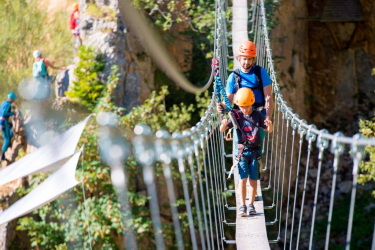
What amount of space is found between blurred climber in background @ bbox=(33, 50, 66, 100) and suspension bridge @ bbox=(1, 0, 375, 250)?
107 centimetres

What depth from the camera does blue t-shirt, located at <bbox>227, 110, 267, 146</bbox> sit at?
10.4 ft

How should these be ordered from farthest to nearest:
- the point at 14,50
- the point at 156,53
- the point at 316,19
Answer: the point at 316,19 → the point at 14,50 → the point at 156,53

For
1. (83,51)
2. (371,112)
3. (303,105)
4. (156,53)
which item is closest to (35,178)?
(83,51)

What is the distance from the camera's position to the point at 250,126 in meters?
3.19

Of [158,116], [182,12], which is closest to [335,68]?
[182,12]

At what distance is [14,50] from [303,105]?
4610mm

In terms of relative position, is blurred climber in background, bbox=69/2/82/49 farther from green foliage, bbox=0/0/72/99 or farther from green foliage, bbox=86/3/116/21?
green foliage, bbox=0/0/72/99

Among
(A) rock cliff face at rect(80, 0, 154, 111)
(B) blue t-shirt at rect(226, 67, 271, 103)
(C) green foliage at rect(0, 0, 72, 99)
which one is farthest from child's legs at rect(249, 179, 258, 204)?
(C) green foliage at rect(0, 0, 72, 99)

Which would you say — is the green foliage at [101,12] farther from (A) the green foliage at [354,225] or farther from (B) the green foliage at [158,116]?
(A) the green foliage at [354,225]

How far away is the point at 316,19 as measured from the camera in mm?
10492

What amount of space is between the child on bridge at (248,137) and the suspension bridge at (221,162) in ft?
0.35

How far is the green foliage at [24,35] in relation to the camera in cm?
809

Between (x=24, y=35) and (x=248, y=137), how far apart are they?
5.72 metres

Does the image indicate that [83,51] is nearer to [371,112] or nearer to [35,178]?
[35,178]
